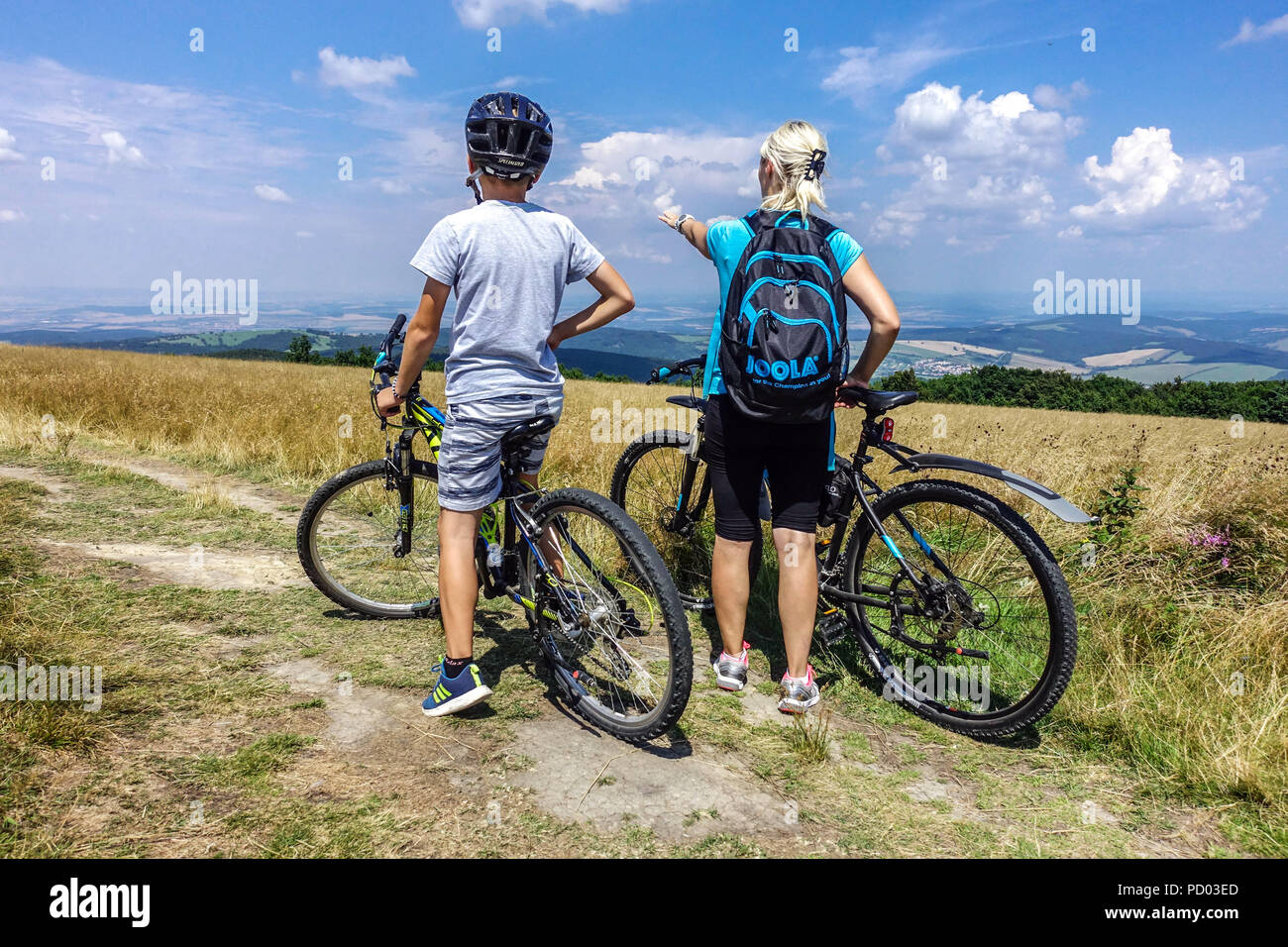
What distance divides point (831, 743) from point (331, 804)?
1901 mm

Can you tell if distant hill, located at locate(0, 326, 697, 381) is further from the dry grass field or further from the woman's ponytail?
the woman's ponytail

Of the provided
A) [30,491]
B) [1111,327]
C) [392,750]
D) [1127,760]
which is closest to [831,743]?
[1127,760]

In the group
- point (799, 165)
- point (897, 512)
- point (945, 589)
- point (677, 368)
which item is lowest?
point (945, 589)

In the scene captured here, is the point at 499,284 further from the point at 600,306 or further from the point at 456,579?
the point at 456,579

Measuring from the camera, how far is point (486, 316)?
269 cm

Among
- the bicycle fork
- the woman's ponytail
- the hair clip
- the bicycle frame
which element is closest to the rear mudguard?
the bicycle frame

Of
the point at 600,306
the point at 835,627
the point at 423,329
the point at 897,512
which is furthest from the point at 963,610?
the point at 423,329

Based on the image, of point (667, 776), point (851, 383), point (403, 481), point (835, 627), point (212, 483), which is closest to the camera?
point (667, 776)

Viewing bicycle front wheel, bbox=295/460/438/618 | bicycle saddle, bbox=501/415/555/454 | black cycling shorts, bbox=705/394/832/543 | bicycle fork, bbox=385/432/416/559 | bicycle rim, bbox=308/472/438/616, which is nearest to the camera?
bicycle saddle, bbox=501/415/555/454

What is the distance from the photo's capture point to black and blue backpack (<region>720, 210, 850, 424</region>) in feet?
8.79

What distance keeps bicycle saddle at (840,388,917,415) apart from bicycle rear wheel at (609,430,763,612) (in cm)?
104

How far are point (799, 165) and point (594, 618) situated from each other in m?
2.03

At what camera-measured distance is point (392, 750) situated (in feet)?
8.70

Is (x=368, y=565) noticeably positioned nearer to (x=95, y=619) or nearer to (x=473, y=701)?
(x=95, y=619)
